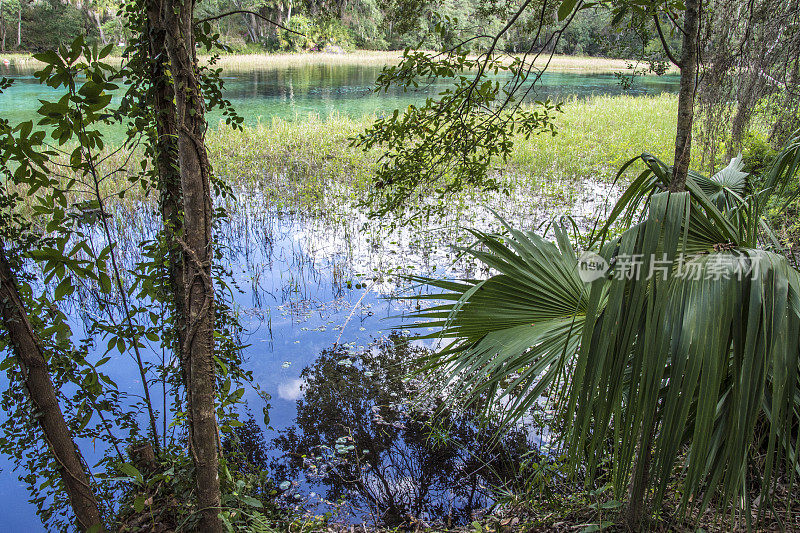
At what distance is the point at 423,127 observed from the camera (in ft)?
9.18

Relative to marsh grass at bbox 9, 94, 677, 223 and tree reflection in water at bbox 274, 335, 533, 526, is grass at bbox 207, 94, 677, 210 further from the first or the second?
tree reflection in water at bbox 274, 335, 533, 526

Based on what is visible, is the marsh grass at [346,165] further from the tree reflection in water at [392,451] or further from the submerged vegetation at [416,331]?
the tree reflection in water at [392,451]

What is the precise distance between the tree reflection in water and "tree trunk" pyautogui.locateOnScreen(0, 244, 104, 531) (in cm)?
140

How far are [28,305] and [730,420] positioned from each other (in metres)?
2.34

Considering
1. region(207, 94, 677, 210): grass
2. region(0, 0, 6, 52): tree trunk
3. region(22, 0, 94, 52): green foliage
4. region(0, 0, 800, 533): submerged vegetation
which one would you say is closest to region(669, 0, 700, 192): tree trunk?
region(0, 0, 800, 533): submerged vegetation

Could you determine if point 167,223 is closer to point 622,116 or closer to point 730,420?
point 730,420

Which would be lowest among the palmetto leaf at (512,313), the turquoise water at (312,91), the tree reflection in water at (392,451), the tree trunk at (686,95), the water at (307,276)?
the tree reflection in water at (392,451)

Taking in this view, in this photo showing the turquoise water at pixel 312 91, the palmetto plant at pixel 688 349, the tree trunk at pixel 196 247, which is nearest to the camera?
the palmetto plant at pixel 688 349

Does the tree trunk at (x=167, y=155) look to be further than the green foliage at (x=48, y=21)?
No

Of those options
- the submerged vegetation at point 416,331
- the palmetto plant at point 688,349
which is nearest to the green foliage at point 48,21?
the submerged vegetation at point 416,331

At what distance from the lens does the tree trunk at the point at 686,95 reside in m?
1.71

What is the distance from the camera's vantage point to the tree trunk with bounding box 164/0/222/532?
1559 millimetres

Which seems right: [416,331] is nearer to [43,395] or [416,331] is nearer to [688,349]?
[43,395]

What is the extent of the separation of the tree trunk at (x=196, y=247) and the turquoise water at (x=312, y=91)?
32.3 feet
